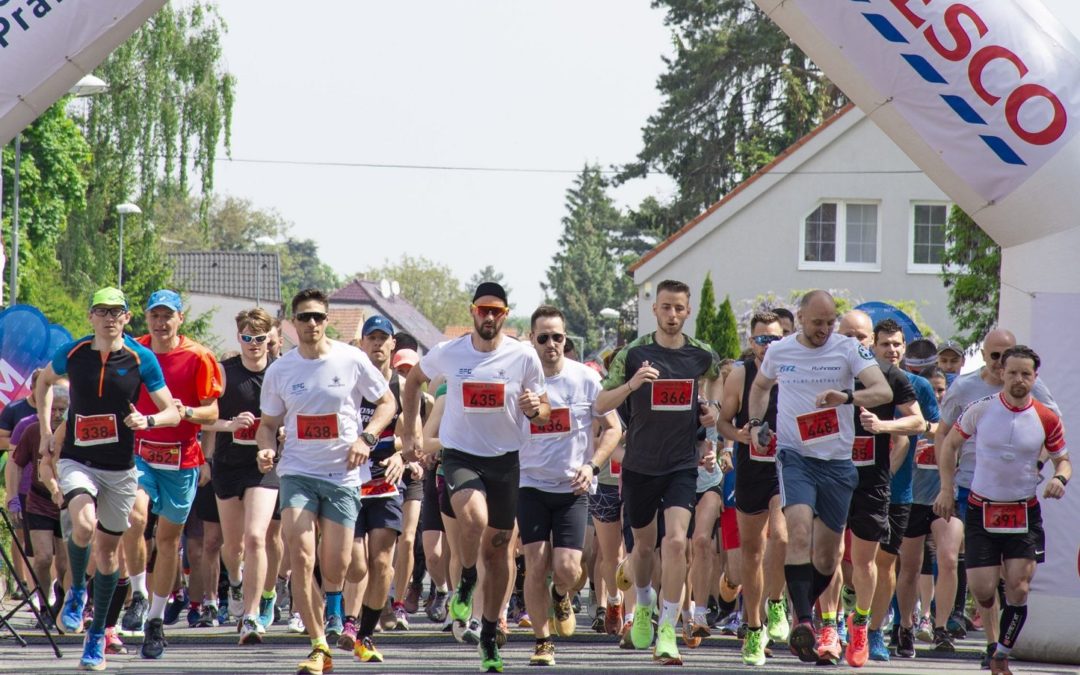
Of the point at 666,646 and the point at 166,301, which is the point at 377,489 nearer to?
the point at 166,301

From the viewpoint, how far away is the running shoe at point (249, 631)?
1175 centimetres

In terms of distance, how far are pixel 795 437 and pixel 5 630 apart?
6.39m

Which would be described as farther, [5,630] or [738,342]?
[738,342]

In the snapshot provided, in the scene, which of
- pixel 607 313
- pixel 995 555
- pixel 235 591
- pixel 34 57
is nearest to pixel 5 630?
pixel 235 591

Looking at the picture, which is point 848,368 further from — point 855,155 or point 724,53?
point 724,53

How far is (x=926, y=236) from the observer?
140ft

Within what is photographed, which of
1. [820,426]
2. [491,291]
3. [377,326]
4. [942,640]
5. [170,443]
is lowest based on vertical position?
[942,640]

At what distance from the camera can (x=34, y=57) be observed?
→ 11.3 meters

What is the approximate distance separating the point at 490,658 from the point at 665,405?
204 centimetres

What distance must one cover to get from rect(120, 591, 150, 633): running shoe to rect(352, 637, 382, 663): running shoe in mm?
2136

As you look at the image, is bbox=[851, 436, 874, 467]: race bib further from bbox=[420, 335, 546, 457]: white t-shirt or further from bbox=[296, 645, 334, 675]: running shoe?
bbox=[296, 645, 334, 675]: running shoe

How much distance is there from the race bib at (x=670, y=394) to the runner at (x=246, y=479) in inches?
114

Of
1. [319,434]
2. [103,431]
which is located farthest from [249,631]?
[319,434]

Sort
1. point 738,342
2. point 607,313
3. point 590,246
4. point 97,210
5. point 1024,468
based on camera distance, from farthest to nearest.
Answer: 1. point 590,246
2. point 607,313
3. point 97,210
4. point 738,342
5. point 1024,468
